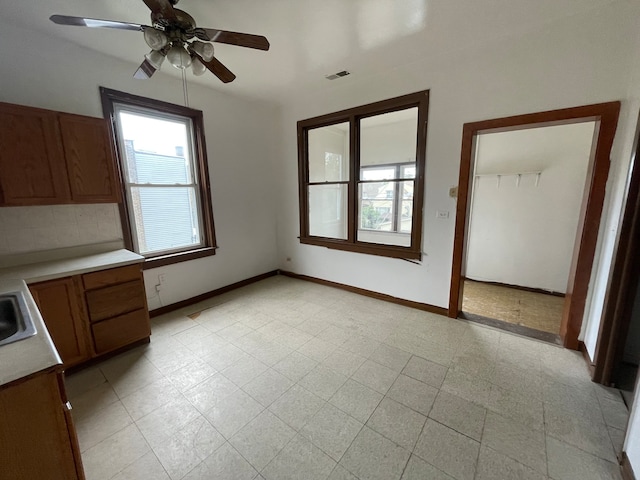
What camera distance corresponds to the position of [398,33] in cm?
220

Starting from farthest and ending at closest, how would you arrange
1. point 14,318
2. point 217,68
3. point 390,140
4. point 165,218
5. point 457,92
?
point 390,140, point 165,218, point 457,92, point 217,68, point 14,318

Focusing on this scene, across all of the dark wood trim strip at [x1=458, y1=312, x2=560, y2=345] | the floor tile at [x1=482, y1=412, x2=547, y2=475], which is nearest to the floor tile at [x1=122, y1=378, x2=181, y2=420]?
the floor tile at [x1=482, y1=412, x2=547, y2=475]

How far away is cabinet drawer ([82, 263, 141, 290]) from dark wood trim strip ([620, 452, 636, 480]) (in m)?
3.45

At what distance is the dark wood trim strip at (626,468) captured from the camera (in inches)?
47.8

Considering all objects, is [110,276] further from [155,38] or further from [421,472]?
[421,472]

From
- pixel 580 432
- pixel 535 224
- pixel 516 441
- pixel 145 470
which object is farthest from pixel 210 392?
pixel 535 224

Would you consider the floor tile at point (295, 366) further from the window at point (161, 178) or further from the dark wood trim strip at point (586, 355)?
the dark wood trim strip at point (586, 355)

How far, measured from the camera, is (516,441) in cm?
146

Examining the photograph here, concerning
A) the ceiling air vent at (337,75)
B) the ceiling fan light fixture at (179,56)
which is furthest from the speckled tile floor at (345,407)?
the ceiling air vent at (337,75)

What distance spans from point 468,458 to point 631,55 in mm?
2972

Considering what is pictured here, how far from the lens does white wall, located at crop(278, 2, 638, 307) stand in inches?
76.6

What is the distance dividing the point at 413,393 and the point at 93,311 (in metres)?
2.61

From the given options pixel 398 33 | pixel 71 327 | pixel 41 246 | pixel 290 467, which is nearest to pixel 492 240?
pixel 398 33

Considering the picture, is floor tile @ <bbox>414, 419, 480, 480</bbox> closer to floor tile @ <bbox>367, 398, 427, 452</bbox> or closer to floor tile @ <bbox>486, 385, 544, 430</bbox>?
floor tile @ <bbox>367, 398, 427, 452</bbox>
